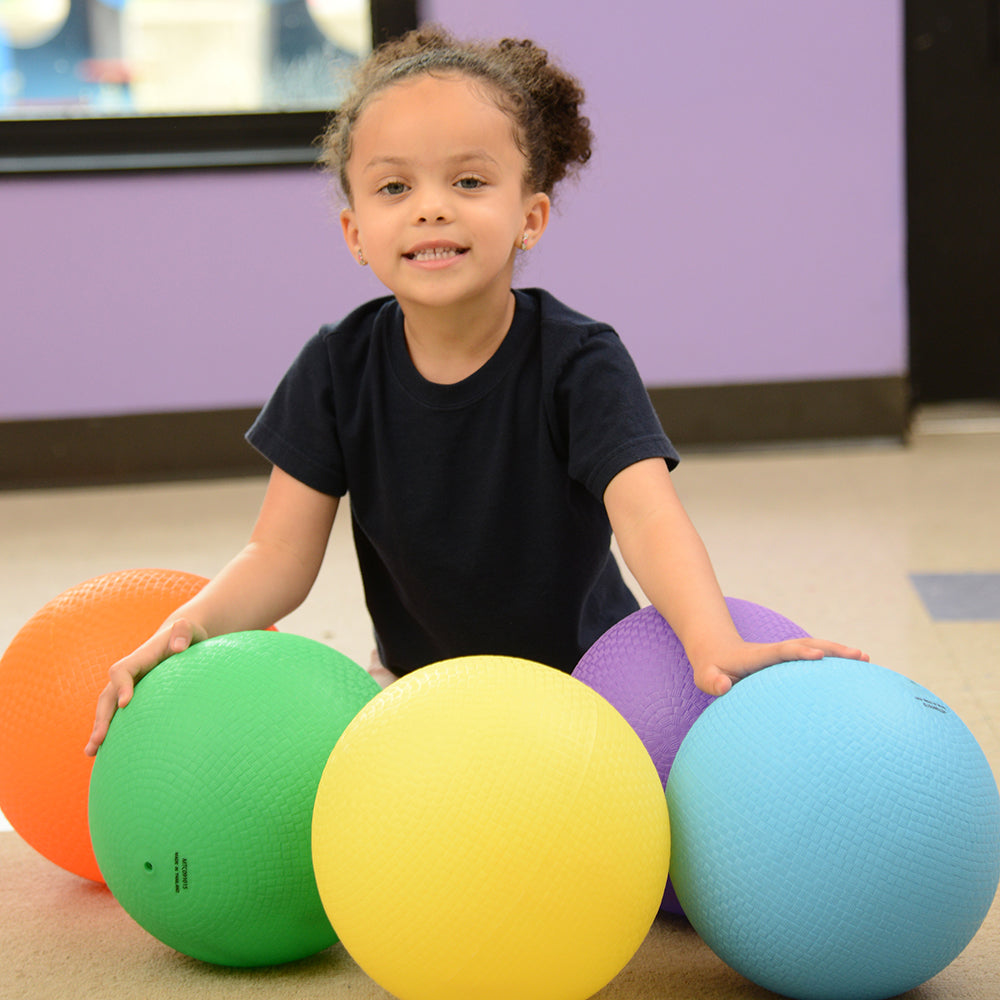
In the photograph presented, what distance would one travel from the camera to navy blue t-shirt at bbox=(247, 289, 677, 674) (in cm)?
150

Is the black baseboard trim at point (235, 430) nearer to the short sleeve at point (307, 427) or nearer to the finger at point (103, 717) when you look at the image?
the short sleeve at point (307, 427)

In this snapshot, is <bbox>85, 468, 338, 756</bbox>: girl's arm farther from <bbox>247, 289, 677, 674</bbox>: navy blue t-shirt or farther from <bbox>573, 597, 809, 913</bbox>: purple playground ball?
<bbox>573, 597, 809, 913</bbox>: purple playground ball

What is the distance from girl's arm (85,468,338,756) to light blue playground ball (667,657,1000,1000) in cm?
52

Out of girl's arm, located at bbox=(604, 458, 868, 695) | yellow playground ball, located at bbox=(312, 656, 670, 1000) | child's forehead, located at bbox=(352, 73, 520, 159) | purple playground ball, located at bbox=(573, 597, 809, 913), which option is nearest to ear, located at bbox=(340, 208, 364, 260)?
child's forehead, located at bbox=(352, 73, 520, 159)

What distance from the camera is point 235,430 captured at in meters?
3.75

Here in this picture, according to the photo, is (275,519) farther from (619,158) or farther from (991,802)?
(619,158)

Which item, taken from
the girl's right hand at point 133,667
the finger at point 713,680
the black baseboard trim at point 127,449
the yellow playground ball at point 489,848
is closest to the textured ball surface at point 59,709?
the girl's right hand at point 133,667

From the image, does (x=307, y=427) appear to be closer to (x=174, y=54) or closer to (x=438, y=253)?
(x=438, y=253)

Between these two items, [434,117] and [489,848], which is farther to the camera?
[434,117]

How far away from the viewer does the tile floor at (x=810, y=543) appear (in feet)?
6.72

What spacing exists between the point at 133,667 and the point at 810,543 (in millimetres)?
1780

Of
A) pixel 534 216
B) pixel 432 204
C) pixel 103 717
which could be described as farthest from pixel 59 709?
pixel 534 216

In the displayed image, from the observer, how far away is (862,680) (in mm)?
1078

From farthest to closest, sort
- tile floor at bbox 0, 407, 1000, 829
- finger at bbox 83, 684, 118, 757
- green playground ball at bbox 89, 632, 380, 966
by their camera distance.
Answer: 1. tile floor at bbox 0, 407, 1000, 829
2. finger at bbox 83, 684, 118, 757
3. green playground ball at bbox 89, 632, 380, 966
